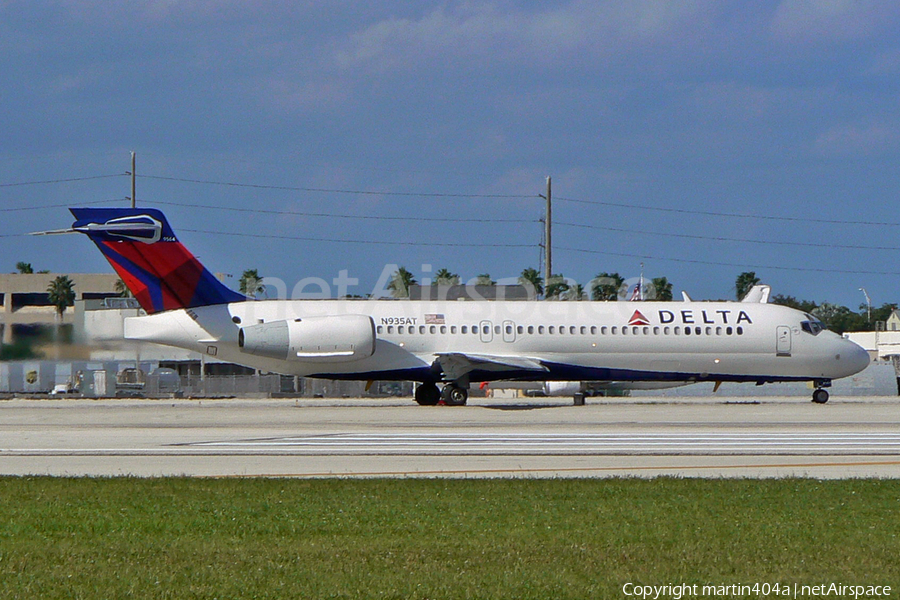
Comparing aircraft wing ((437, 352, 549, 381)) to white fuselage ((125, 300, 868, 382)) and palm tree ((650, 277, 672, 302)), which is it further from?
palm tree ((650, 277, 672, 302))

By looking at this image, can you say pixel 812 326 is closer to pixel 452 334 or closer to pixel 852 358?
pixel 852 358

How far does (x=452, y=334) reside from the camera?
36.2m

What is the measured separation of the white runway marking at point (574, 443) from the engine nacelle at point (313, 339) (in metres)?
11.4

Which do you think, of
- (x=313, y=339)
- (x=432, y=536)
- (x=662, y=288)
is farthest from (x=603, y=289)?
(x=432, y=536)

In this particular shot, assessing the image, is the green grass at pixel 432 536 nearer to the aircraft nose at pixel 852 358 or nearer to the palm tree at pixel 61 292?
the aircraft nose at pixel 852 358

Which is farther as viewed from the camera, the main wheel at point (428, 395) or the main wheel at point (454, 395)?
the main wheel at point (428, 395)

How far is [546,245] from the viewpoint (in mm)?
56281

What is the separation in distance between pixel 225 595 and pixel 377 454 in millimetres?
10904

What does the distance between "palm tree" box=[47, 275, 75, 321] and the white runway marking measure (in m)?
77.1

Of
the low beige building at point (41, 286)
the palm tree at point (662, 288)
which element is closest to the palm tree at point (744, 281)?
the palm tree at point (662, 288)

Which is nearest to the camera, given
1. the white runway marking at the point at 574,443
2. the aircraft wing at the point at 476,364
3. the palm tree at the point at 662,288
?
the white runway marking at the point at 574,443

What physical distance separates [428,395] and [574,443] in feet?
53.6

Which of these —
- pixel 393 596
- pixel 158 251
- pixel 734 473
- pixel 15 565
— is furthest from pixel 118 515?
pixel 158 251

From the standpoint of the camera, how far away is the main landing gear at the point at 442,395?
117 feet
